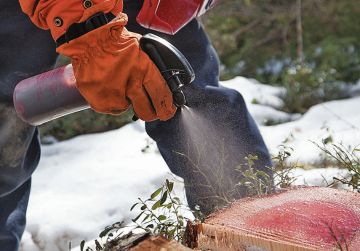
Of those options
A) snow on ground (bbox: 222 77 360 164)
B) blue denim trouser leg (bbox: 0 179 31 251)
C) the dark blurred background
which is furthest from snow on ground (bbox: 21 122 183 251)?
the dark blurred background

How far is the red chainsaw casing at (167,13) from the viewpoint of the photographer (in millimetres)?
2369

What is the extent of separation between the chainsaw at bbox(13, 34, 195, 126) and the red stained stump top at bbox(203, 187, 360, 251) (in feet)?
1.28

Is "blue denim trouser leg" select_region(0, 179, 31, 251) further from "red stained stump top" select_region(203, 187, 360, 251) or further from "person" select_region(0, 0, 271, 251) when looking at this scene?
"red stained stump top" select_region(203, 187, 360, 251)

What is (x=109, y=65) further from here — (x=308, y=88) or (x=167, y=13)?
(x=308, y=88)

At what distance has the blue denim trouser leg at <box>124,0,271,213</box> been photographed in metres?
2.48

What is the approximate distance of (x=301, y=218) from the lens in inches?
71.2

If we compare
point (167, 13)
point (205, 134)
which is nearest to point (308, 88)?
point (205, 134)

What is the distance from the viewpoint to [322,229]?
175 centimetres

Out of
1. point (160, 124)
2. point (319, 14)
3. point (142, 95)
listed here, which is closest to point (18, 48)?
point (160, 124)

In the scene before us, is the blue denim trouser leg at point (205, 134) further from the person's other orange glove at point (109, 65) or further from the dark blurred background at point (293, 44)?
the dark blurred background at point (293, 44)

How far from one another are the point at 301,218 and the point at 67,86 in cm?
78

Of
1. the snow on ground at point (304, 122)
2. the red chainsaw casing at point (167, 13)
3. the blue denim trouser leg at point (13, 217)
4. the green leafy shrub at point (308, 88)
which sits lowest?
the green leafy shrub at point (308, 88)

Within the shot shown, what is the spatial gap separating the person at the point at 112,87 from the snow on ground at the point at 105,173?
14.5 inches

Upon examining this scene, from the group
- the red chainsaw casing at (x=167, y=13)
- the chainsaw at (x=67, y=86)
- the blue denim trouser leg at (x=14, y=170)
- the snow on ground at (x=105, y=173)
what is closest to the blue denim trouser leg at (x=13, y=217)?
the blue denim trouser leg at (x=14, y=170)
